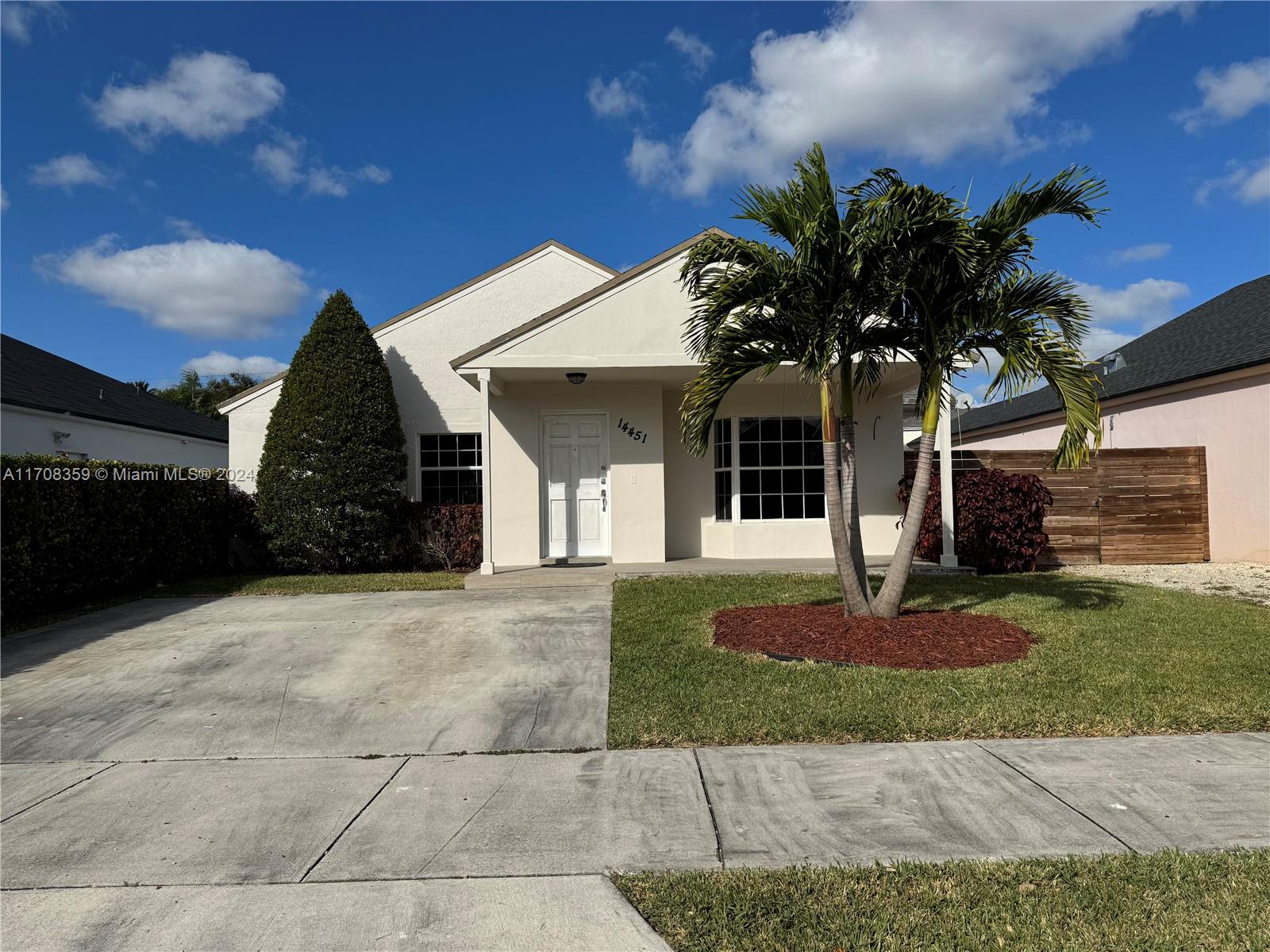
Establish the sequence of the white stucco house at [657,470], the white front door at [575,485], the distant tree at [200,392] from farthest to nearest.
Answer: the distant tree at [200,392] < the white front door at [575,485] < the white stucco house at [657,470]

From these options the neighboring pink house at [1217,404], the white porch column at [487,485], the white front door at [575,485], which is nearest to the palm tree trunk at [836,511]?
the neighboring pink house at [1217,404]

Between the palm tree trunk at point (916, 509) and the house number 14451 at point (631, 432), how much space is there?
5.58 meters

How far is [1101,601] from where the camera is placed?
8.91 metres

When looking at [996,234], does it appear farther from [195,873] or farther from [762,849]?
[195,873]

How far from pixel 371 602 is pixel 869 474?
8.16 meters

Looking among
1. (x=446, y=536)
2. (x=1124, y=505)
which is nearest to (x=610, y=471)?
(x=446, y=536)

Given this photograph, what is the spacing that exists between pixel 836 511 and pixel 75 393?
18.7 metres

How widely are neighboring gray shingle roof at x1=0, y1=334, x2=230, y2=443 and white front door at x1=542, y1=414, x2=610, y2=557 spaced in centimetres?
811

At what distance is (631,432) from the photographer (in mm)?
12305

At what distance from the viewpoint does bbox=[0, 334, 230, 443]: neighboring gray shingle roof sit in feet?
52.2

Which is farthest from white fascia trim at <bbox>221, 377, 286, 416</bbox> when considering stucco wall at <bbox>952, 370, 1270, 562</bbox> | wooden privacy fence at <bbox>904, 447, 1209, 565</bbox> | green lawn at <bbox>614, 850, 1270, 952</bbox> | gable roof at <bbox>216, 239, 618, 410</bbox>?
stucco wall at <bbox>952, 370, 1270, 562</bbox>

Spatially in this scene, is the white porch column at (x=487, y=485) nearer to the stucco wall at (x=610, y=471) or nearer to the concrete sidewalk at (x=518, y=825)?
the stucco wall at (x=610, y=471)

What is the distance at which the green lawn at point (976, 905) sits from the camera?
2.77 metres

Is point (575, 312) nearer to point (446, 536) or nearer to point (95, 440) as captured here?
point (446, 536)
